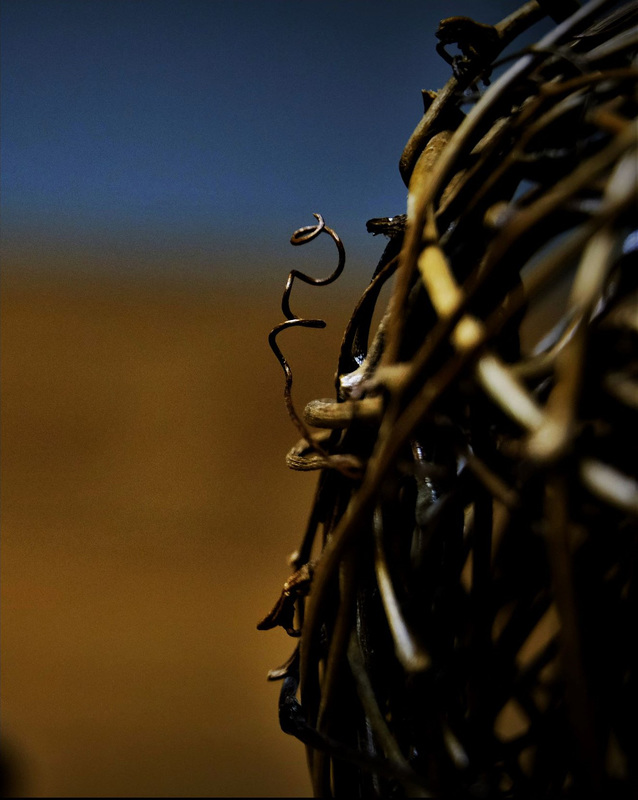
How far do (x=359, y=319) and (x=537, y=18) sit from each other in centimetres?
8

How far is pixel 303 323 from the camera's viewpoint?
0.17 m

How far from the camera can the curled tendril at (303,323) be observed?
131mm

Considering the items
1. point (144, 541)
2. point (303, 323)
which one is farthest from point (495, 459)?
point (144, 541)

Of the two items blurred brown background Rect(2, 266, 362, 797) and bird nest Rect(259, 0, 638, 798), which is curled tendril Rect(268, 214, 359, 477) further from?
blurred brown background Rect(2, 266, 362, 797)

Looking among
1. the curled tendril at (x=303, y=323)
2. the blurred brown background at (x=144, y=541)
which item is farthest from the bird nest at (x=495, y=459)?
the blurred brown background at (x=144, y=541)

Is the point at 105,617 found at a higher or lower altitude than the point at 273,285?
lower

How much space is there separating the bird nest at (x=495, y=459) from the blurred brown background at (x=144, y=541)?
453mm

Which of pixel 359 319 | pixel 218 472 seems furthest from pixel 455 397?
pixel 218 472

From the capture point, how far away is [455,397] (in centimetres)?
12

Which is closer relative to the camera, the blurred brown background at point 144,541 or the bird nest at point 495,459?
the bird nest at point 495,459

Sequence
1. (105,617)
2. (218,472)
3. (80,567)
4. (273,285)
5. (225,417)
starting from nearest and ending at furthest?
(105,617) < (80,567) < (218,472) < (225,417) < (273,285)

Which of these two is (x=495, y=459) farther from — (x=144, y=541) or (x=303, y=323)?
(x=144, y=541)

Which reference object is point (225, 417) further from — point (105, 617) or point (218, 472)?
point (105, 617)

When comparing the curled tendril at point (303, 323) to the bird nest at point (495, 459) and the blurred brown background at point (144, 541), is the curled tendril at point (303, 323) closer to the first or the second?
the bird nest at point (495, 459)
